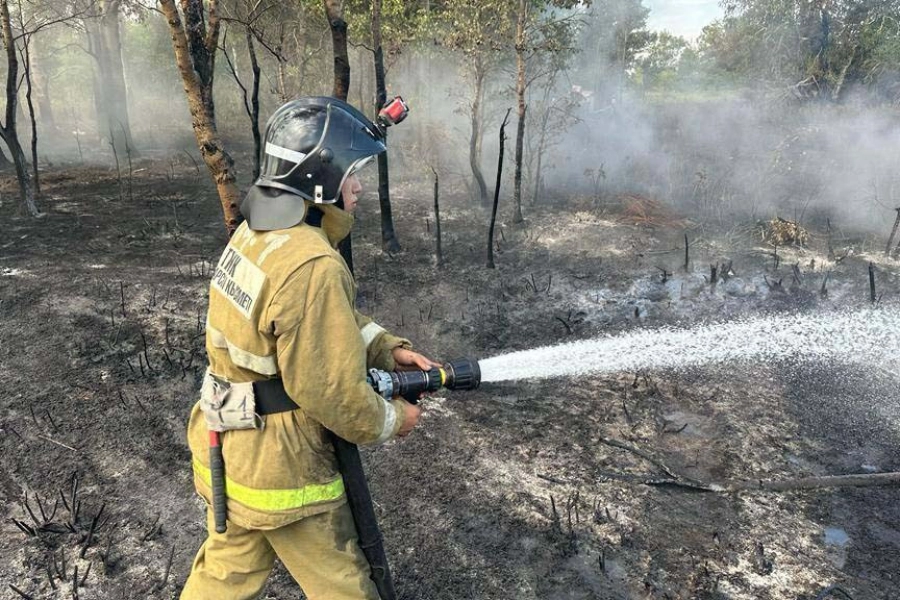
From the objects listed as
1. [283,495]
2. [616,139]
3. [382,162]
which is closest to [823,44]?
[616,139]

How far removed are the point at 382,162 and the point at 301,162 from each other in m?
6.78

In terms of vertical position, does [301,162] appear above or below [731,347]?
above

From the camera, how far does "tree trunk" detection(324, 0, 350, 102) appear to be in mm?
6527

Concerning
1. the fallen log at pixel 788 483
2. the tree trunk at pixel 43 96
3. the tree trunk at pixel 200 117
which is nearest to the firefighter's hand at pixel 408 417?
the fallen log at pixel 788 483

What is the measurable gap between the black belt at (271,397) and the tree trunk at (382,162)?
6.57 metres

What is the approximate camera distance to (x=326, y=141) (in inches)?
81.4

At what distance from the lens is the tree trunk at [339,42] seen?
6.53m

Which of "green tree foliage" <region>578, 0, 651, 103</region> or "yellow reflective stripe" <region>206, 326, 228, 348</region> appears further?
"green tree foliage" <region>578, 0, 651, 103</region>

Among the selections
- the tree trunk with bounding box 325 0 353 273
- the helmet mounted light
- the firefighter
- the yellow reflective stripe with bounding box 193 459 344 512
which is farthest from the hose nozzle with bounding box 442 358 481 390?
the tree trunk with bounding box 325 0 353 273

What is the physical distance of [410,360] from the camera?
2453 millimetres

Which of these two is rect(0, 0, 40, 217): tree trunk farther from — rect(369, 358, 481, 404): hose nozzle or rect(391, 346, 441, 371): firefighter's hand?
rect(369, 358, 481, 404): hose nozzle

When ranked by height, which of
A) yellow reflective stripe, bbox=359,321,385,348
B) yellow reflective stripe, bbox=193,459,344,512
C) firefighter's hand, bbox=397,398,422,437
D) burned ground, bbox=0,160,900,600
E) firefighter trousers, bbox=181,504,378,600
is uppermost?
yellow reflective stripe, bbox=359,321,385,348

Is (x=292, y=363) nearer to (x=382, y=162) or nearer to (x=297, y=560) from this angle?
(x=297, y=560)

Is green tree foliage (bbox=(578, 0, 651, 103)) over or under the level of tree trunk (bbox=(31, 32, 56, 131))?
over
